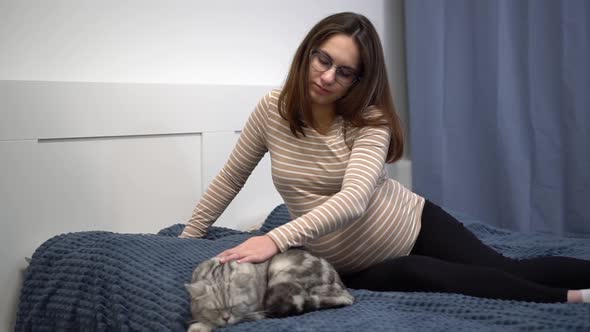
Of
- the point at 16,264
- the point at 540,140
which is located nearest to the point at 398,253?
the point at 16,264

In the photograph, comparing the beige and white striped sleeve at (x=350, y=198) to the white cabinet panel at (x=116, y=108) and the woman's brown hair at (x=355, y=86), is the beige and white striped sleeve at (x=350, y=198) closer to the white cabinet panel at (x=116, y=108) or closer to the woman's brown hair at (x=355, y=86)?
Result: the woman's brown hair at (x=355, y=86)

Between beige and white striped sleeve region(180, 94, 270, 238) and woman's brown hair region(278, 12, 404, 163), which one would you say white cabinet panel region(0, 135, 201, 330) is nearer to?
beige and white striped sleeve region(180, 94, 270, 238)

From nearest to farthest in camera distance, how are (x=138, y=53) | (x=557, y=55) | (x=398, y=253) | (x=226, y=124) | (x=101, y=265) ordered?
(x=101, y=265)
(x=398, y=253)
(x=138, y=53)
(x=226, y=124)
(x=557, y=55)

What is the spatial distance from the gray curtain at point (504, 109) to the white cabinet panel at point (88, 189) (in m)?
1.13

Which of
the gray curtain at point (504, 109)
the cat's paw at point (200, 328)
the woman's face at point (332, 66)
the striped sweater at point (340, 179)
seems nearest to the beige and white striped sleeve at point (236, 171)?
the striped sweater at point (340, 179)

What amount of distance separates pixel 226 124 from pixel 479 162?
1.10 meters

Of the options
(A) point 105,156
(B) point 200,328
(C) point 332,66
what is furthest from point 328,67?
(A) point 105,156

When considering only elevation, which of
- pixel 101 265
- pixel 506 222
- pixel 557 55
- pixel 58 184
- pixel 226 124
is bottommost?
pixel 506 222

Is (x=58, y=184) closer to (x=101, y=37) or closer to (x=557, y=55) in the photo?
(x=101, y=37)

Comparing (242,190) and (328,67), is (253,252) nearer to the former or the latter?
(328,67)

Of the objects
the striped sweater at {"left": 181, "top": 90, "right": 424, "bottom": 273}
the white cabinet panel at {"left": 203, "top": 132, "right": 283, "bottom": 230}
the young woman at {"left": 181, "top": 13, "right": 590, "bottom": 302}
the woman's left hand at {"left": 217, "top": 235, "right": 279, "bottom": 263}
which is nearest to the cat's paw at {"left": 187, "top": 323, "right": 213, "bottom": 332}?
the woman's left hand at {"left": 217, "top": 235, "right": 279, "bottom": 263}

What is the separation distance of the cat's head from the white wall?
0.70 metres

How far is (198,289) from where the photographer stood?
3.61 feet

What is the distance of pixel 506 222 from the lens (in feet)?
8.02
